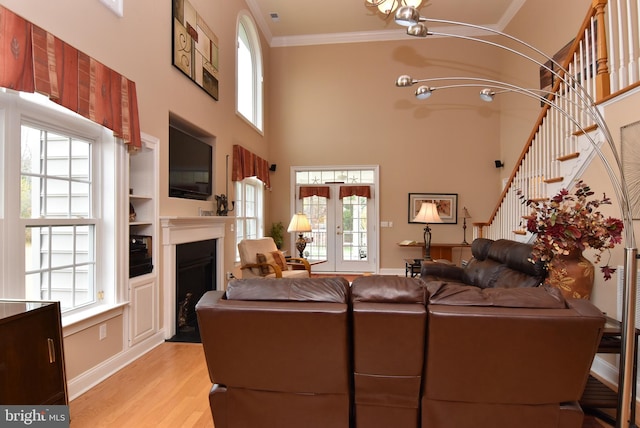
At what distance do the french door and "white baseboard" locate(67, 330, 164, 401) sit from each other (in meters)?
4.40

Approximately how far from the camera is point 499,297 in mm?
1631

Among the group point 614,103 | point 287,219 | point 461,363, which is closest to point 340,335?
point 461,363

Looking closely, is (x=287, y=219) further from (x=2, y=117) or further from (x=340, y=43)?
(x=2, y=117)

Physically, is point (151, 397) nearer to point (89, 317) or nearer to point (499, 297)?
point (89, 317)

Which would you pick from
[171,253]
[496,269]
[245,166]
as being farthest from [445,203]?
[171,253]

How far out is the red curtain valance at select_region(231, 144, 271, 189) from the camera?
529 cm

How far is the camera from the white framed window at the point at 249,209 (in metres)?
5.75

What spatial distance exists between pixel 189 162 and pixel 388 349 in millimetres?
3304

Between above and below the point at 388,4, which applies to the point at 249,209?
below

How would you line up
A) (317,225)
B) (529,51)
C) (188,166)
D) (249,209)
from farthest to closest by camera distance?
(317,225) → (249,209) → (529,51) → (188,166)

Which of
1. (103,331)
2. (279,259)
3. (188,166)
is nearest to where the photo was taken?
(103,331)

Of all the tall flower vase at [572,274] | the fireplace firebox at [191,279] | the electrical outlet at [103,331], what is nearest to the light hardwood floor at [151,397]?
the electrical outlet at [103,331]

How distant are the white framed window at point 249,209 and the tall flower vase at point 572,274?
4.06m

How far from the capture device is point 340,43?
7.30m
